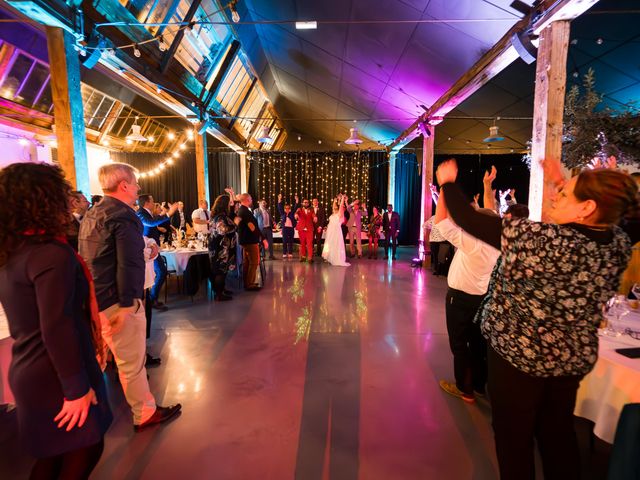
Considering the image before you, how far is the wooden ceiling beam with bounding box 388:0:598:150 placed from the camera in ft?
9.37

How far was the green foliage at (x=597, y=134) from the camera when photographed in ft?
11.4

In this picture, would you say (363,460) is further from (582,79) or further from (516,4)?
(582,79)

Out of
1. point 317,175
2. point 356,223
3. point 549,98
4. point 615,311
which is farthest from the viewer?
point 317,175

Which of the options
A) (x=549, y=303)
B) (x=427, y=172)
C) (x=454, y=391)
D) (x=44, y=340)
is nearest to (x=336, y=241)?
(x=427, y=172)

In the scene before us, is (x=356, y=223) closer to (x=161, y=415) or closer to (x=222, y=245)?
(x=222, y=245)

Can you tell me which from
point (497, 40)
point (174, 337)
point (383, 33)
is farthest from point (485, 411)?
point (383, 33)

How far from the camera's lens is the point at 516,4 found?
3.37 metres

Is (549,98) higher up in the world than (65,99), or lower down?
lower down

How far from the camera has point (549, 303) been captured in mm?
1117

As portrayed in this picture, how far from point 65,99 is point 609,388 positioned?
511 centimetres

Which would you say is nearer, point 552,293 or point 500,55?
point 552,293

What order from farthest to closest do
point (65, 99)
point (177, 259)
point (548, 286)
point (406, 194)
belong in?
point (406, 194) → point (177, 259) → point (65, 99) → point (548, 286)

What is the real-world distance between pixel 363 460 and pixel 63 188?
195cm

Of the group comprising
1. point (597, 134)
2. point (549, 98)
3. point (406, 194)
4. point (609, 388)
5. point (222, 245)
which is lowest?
point (609, 388)
